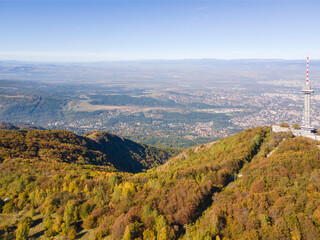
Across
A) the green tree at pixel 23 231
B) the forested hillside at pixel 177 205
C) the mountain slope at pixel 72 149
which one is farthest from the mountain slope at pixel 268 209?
the mountain slope at pixel 72 149

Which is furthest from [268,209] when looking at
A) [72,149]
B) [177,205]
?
[72,149]

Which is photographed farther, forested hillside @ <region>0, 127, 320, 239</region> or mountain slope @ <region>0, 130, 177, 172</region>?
mountain slope @ <region>0, 130, 177, 172</region>

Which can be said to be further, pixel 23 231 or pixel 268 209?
pixel 268 209

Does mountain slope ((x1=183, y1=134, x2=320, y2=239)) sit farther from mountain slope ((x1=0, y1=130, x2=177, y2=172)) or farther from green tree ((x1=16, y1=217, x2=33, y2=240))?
mountain slope ((x1=0, y1=130, x2=177, y2=172))

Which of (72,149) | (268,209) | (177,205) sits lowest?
(72,149)

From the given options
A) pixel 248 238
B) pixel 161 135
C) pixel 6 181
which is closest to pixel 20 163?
pixel 6 181

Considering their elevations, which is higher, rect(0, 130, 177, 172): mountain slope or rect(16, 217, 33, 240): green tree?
rect(16, 217, 33, 240): green tree

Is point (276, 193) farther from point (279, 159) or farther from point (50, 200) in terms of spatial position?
point (50, 200)

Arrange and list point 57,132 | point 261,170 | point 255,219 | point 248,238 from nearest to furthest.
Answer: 1. point 248,238
2. point 255,219
3. point 261,170
4. point 57,132

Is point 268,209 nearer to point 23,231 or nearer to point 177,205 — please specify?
point 177,205

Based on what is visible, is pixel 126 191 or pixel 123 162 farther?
pixel 123 162

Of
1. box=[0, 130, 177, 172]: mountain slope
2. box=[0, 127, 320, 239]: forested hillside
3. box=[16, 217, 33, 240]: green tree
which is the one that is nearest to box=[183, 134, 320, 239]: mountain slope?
box=[0, 127, 320, 239]: forested hillside
